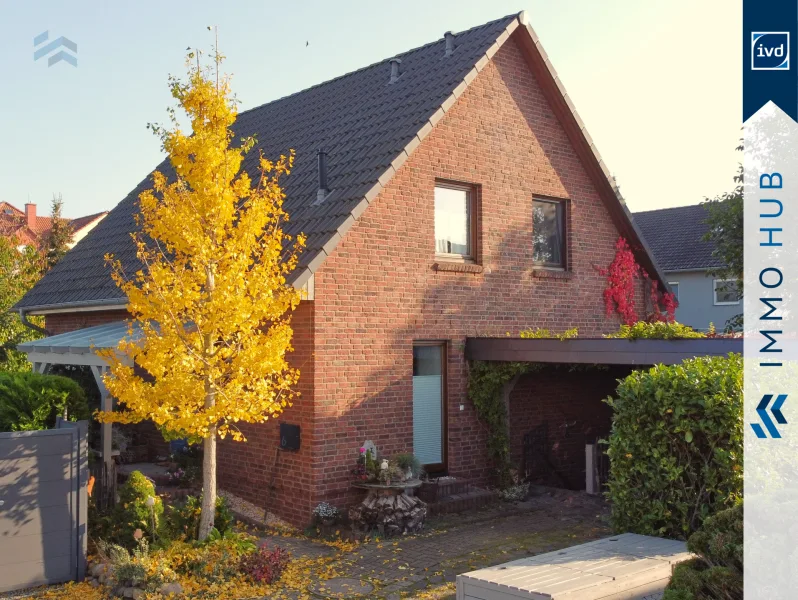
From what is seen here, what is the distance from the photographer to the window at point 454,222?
1334 cm

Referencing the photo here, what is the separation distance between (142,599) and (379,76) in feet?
36.9

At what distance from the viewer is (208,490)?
379 inches

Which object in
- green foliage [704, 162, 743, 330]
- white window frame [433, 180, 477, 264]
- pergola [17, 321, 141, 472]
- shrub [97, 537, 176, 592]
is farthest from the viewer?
green foliage [704, 162, 743, 330]

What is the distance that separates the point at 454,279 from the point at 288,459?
4.03m

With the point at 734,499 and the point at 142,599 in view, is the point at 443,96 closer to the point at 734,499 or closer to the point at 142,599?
the point at 734,499

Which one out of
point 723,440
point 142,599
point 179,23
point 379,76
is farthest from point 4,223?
point 723,440

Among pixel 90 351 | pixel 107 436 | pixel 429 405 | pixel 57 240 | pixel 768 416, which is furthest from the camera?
pixel 57 240

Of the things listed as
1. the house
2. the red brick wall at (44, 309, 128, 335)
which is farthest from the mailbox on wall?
the house

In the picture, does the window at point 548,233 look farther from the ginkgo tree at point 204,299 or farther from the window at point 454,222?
the ginkgo tree at point 204,299

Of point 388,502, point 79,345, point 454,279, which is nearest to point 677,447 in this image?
point 388,502

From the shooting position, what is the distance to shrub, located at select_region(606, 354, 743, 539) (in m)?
8.54

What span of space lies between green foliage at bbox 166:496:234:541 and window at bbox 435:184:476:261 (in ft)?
18.3

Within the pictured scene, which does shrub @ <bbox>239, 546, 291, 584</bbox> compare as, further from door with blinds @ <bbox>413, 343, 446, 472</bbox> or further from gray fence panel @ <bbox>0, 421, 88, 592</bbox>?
door with blinds @ <bbox>413, 343, 446, 472</bbox>

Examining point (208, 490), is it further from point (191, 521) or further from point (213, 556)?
point (213, 556)
